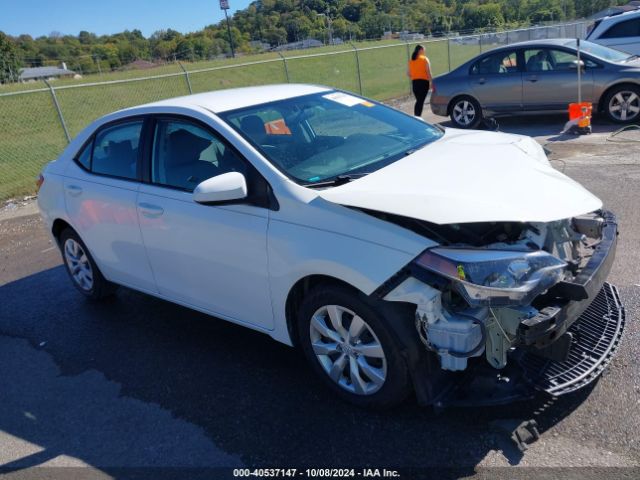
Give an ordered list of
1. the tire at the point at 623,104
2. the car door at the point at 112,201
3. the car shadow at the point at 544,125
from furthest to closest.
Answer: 1. the car shadow at the point at 544,125
2. the tire at the point at 623,104
3. the car door at the point at 112,201

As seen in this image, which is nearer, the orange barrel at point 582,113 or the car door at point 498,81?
the orange barrel at point 582,113

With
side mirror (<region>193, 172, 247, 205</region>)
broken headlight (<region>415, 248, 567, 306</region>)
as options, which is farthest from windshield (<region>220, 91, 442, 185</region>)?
broken headlight (<region>415, 248, 567, 306</region>)

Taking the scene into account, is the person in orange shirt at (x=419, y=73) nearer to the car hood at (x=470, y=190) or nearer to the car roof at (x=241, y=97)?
the car roof at (x=241, y=97)

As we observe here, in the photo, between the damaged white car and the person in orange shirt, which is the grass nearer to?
the person in orange shirt

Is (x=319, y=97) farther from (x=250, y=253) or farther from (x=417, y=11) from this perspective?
(x=417, y=11)

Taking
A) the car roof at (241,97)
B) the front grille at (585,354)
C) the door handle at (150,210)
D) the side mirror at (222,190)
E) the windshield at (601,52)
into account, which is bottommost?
the front grille at (585,354)

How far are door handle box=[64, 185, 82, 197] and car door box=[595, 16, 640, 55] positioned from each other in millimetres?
12701

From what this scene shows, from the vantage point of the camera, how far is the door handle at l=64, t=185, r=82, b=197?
4.80 m

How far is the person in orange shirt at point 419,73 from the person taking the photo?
11812 millimetres

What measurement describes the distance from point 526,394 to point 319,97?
2.66 meters

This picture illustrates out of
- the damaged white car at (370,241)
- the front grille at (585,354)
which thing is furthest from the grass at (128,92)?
the front grille at (585,354)

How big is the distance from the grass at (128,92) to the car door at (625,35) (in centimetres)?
637

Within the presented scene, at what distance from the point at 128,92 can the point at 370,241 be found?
78.9 ft

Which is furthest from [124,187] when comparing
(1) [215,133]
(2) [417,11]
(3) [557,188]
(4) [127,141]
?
(2) [417,11]
